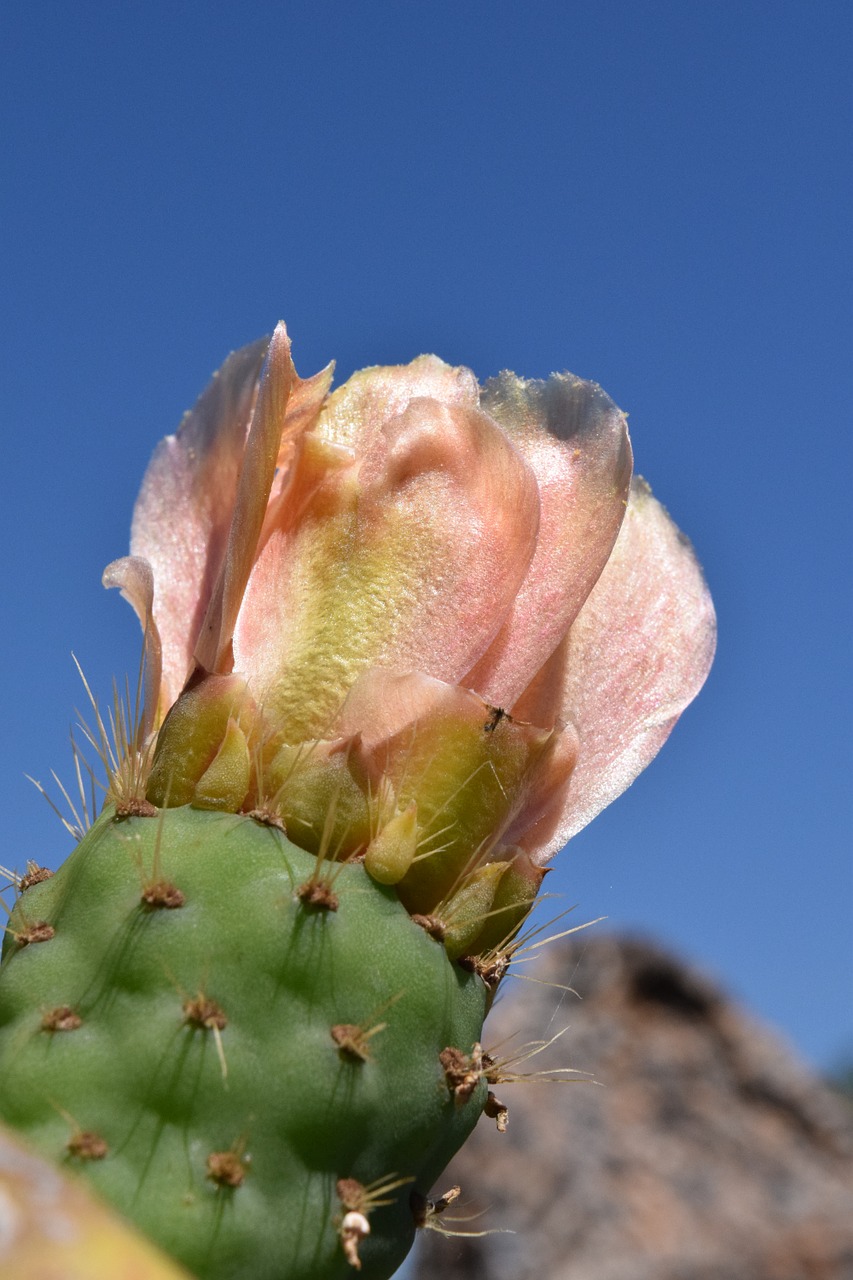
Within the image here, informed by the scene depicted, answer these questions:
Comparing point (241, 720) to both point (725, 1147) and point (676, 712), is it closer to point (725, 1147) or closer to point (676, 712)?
point (676, 712)

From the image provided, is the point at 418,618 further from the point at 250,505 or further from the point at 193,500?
the point at 193,500

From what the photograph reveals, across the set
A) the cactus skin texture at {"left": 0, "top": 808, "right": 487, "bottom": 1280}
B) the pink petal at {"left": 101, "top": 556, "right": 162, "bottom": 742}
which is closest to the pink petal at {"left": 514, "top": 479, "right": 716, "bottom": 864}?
the cactus skin texture at {"left": 0, "top": 808, "right": 487, "bottom": 1280}

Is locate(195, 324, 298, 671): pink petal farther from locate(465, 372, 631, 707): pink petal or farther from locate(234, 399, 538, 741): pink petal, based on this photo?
locate(465, 372, 631, 707): pink petal

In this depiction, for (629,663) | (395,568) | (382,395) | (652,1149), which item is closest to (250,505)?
(395,568)

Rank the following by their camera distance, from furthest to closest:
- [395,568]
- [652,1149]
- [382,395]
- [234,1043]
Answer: [652,1149]
[382,395]
[395,568]
[234,1043]

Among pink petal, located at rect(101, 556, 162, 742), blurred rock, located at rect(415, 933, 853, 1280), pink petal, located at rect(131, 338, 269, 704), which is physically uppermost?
pink petal, located at rect(131, 338, 269, 704)

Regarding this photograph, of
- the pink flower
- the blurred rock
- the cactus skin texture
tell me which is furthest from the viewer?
the blurred rock

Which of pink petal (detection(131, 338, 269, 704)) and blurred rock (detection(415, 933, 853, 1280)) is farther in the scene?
blurred rock (detection(415, 933, 853, 1280))
